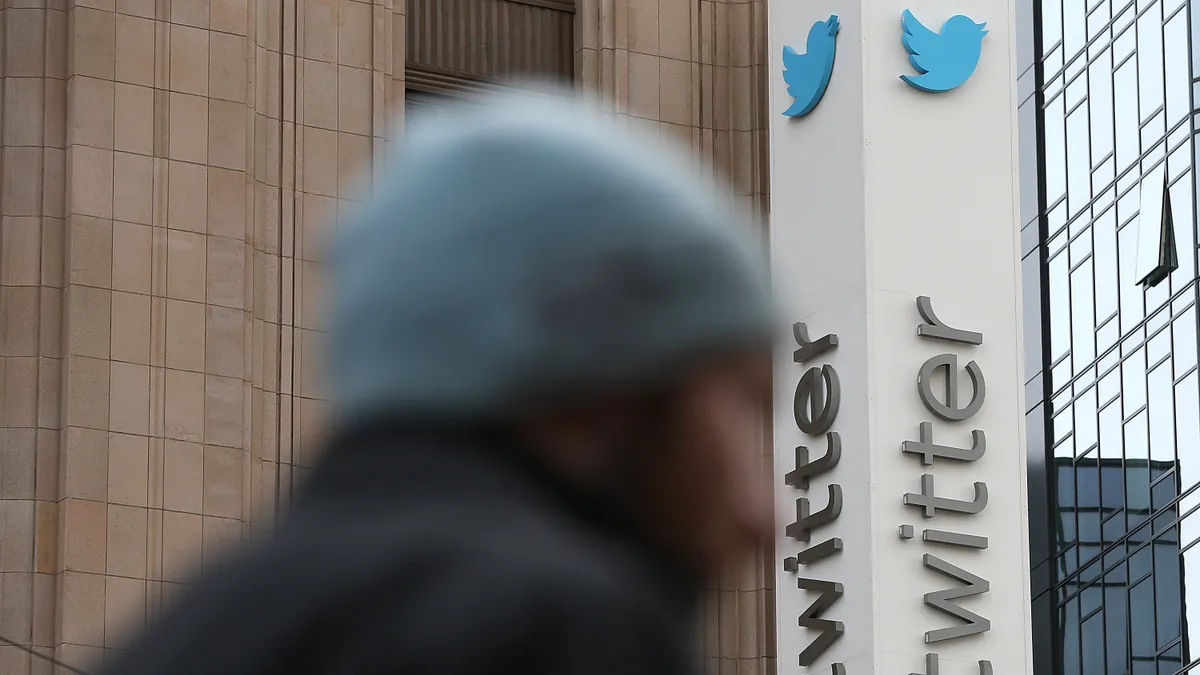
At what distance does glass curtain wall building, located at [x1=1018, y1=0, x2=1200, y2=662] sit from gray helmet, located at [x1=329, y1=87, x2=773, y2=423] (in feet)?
136

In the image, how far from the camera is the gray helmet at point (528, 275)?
167 cm

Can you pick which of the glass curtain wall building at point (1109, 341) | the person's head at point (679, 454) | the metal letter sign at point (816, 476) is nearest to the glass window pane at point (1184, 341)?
the glass curtain wall building at point (1109, 341)

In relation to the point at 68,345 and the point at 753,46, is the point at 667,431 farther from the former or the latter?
the point at 753,46

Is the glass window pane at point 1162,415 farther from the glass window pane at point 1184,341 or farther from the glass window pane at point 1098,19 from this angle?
the glass window pane at point 1098,19

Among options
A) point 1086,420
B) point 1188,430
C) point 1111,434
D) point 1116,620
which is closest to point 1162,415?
point 1188,430

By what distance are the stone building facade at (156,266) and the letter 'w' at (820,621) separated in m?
1.03

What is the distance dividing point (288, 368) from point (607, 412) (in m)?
20.7

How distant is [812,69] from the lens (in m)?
23.0

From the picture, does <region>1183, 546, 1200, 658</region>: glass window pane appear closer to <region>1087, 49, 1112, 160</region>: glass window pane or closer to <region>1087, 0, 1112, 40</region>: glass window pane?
<region>1087, 49, 1112, 160</region>: glass window pane

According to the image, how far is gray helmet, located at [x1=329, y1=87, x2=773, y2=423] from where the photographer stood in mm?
1669

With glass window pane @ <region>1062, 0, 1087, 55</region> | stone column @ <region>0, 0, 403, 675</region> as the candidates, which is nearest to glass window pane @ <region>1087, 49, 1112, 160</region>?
glass window pane @ <region>1062, 0, 1087, 55</region>

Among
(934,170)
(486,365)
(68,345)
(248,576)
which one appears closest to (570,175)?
(486,365)

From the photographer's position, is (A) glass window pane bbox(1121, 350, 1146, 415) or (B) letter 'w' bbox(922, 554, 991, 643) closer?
(B) letter 'w' bbox(922, 554, 991, 643)

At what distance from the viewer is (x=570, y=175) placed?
5.61ft
